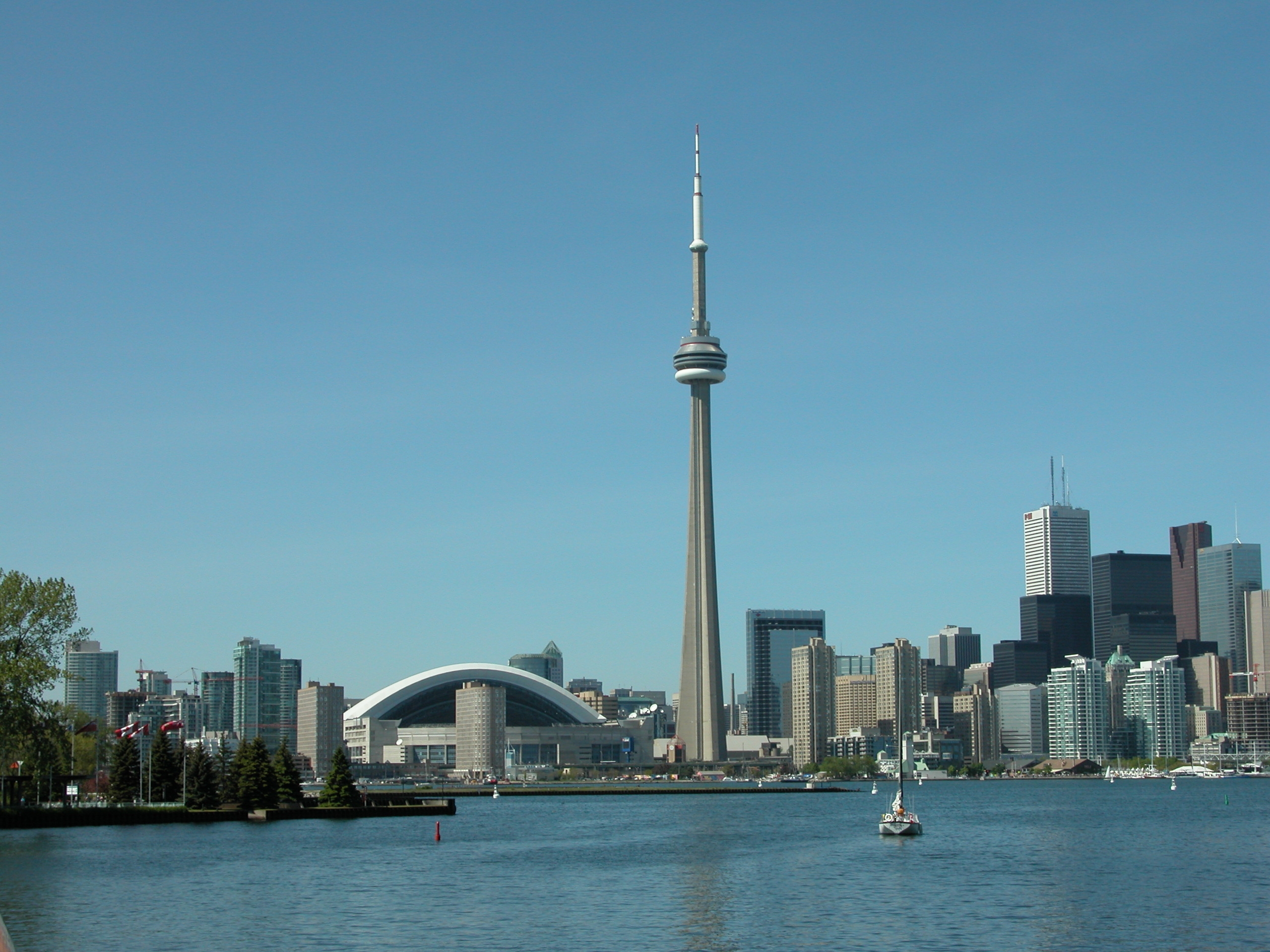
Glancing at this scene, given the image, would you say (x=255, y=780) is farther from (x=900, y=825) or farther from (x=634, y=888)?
(x=634, y=888)

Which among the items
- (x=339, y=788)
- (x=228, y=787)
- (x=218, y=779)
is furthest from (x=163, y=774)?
(x=339, y=788)

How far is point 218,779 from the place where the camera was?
117m

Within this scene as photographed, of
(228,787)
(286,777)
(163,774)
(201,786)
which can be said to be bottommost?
(228,787)

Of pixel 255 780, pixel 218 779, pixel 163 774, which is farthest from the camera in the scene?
pixel 218 779

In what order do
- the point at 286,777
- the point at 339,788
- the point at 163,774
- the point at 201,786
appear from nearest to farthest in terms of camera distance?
the point at 201,786
the point at 163,774
the point at 286,777
the point at 339,788

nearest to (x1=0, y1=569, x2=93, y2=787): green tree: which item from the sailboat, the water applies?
the water

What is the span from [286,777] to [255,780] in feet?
16.3

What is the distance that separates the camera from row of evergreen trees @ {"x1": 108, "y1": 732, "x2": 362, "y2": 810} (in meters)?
112

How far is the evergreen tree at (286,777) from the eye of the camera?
115 m

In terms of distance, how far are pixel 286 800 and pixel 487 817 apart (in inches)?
1033

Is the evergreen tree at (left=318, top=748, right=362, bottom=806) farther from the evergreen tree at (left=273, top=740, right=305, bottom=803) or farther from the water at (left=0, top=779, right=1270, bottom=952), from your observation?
the water at (left=0, top=779, right=1270, bottom=952)

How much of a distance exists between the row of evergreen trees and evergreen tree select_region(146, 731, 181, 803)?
0.04 metres

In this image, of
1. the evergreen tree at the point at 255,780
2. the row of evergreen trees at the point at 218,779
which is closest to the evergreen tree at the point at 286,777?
the row of evergreen trees at the point at 218,779

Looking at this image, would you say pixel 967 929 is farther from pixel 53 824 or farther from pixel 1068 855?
pixel 53 824
